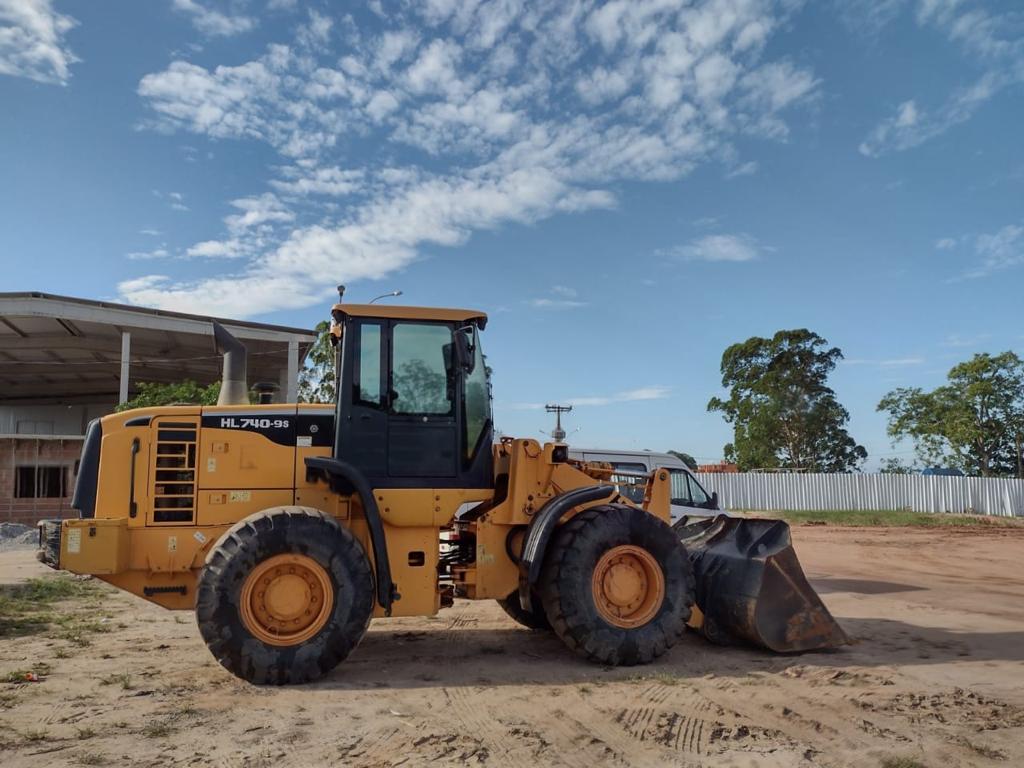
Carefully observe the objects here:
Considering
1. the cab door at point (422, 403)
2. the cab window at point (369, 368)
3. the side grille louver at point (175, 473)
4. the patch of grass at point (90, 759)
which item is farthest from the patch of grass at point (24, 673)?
the cab window at point (369, 368)

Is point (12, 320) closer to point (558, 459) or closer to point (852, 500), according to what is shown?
point (558, 459)

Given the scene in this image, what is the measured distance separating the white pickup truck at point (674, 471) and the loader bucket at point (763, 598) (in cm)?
439

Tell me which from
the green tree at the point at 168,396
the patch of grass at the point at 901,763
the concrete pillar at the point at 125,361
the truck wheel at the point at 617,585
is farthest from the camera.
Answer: the concrete pillar at the point at 125,361

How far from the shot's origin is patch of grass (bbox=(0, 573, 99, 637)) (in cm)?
856

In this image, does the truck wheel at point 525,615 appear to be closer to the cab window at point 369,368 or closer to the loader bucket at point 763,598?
the loader bucket at point 763,598

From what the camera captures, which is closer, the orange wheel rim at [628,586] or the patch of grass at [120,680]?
the patch of grass at [120,680]

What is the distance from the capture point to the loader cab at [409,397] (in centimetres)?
680

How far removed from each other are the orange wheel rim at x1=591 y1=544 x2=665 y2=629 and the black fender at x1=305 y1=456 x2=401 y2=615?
180 centimetres

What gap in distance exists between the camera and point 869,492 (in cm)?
3238

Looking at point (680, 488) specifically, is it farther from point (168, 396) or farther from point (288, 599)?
point (168, 396)

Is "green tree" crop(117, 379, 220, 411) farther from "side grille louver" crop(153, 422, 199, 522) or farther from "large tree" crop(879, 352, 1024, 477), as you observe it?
"large tree" crop(879, 352, 1024, 477)

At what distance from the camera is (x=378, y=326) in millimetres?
6953

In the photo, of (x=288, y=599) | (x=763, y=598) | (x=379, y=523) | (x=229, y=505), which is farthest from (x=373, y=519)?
(x=763, y=598)

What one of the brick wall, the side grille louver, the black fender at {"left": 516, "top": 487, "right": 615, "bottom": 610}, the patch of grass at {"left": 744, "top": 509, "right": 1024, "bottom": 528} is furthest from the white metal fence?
the side grille louver
